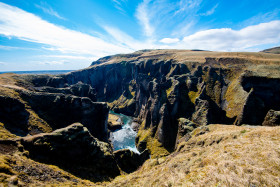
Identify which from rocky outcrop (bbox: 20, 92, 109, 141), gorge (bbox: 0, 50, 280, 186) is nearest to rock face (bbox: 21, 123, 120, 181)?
gorge (bbox: 0, 50, 280, 186)

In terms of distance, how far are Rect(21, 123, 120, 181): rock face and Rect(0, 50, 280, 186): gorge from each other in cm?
16

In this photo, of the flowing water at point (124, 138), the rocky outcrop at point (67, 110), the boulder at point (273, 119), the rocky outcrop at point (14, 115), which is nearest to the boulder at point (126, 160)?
the rocky outcrop at point (14, 115)

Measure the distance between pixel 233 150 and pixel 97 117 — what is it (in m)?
73.6

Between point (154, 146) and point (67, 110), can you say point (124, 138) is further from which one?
point (67, 110)

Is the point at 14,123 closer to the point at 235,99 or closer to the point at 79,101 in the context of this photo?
the point at 79,101

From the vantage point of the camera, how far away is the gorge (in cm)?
1534

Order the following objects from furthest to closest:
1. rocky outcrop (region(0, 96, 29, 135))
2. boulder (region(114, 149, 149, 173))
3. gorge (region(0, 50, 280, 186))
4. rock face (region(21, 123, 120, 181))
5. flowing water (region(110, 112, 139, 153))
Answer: flowing water (region(110, 112, 139, 153))
rocky outcrop (region(0, 96, 29, 135))
boulder (region(114, 149, 149, 173))
rock face (region(21, 123, 120, 181))
gorge (region(0, 50, 280, 186))

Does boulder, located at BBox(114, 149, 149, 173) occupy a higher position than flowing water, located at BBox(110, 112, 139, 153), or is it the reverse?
boulder, located at BBox(114, 149, 149, 173)

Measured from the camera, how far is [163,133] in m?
81.0

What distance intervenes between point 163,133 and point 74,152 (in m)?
61.5

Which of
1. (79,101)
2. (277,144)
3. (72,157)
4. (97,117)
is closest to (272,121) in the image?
(277,144)

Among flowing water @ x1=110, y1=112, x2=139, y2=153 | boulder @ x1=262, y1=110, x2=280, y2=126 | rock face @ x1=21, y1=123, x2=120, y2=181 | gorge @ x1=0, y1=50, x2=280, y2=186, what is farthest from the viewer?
flowing water @ x1=110, y1=112, x2=139, y2=153

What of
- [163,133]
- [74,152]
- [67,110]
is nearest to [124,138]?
[163,133]

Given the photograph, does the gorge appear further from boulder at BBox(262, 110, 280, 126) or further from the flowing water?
the flowing water
